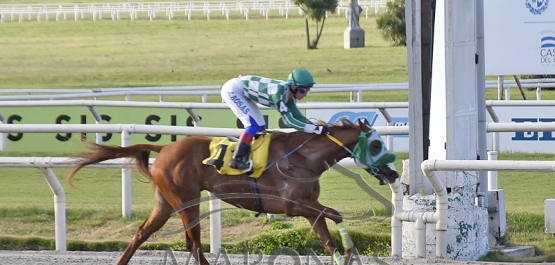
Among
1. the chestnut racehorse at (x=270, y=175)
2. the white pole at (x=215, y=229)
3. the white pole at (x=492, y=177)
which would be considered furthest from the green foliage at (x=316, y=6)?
the chestnut racehorse at (x=270, y=175)

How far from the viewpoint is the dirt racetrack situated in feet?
19.9

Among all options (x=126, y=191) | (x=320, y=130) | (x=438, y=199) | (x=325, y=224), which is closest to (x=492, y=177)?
(x=438, y=199)

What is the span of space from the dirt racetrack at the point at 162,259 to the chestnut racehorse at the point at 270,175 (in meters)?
0.34

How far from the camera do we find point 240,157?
564 cm

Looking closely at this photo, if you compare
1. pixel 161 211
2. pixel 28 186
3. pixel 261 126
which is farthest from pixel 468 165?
pixel 28 186

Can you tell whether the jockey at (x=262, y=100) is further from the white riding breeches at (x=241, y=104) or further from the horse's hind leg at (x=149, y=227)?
the horse's hind leg at (x=149, y=227)

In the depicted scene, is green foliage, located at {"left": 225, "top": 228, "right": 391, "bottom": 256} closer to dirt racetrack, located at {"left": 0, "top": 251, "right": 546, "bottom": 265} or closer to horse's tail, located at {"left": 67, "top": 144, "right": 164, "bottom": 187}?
dirt racetrack, located at {"left": 0, "top": 251, "right": 546, "bottom": 265}

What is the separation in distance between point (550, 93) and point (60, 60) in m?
22.1

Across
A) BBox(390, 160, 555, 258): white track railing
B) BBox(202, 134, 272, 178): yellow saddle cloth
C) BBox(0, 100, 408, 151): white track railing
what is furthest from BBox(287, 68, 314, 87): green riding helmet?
BBox(0, 100, 408, 151): white track railing

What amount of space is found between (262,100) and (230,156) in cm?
38

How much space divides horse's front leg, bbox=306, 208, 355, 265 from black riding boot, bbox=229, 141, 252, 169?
1.59ft

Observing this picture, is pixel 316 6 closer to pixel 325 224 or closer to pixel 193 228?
pixel 193 228

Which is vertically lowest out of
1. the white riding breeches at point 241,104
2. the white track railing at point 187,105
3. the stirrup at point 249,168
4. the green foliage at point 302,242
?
the green foliage at point 302,242

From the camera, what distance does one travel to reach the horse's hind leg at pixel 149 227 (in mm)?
5727
